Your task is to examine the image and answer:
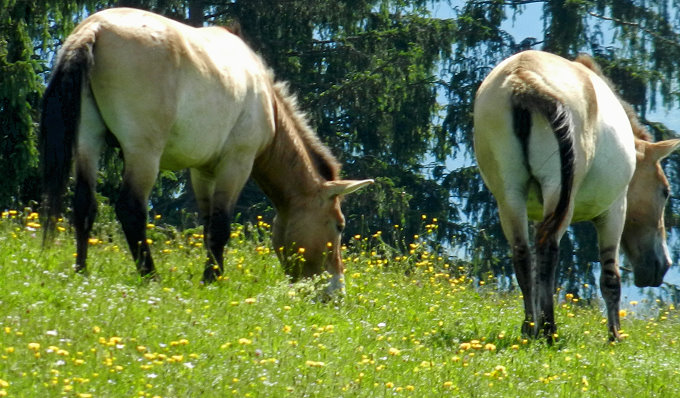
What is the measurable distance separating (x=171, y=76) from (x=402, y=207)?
551 inches

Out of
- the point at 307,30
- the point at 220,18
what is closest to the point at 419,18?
the point at 307,30

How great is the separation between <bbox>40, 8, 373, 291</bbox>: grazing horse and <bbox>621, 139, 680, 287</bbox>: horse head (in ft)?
9.16

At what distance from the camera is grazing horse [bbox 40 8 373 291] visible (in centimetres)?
821

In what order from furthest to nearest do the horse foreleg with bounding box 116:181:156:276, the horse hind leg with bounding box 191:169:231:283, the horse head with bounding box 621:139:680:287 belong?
the horse head with bounding box 621:139:680:287, the horse hind leg with bounding box 191:169:231:283, the horse foreleg with bounding box 116:181:156:276

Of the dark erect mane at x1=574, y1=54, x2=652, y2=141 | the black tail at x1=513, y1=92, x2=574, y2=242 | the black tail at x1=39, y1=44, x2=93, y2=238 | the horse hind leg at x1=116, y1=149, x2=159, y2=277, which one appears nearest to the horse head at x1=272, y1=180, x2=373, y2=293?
the horse hind leg at x1=116, y1=149, x2=159, y2=277

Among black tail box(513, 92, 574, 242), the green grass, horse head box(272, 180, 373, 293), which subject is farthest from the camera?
horse head box(272, 180, 373, 293)

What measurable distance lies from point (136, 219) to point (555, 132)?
3.18 meters

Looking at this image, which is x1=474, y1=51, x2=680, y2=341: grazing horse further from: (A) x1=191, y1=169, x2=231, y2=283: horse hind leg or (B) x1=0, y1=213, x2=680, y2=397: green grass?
(A) x1=191, y1=169, x2=231, y2=283: horse hind leg

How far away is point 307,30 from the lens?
24.6 m

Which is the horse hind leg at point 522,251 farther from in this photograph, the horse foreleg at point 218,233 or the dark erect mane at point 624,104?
the horse foreleg at point 218,233

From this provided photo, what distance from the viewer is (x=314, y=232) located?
1039 cm

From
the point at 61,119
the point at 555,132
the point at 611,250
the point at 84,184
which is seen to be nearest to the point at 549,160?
the point at 555,132

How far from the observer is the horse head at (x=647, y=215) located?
35.3ft

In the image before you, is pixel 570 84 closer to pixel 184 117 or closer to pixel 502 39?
pixel 184 117
